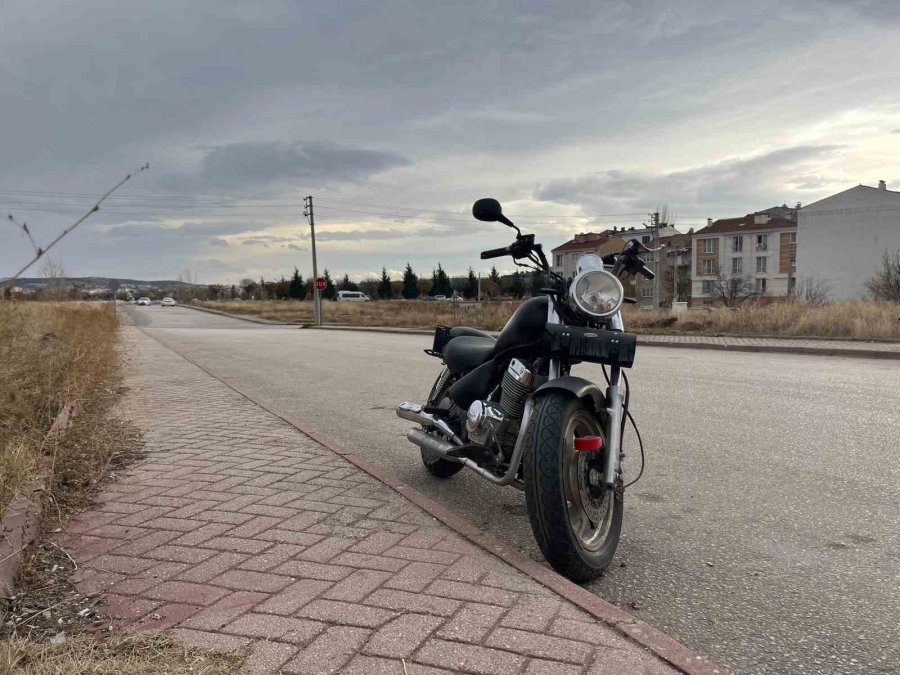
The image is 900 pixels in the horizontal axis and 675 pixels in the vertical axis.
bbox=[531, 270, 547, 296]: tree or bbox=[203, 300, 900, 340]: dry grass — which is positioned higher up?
bbox=[531, 270, 547, 296]: tree

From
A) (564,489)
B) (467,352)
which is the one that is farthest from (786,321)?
(564,489)

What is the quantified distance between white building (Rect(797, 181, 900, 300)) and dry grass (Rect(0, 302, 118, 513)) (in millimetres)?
61408

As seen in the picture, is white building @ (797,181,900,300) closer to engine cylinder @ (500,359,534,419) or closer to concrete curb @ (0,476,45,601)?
engine cylinder @ (500,359,534,419)

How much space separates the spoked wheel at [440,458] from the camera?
4.27 metres

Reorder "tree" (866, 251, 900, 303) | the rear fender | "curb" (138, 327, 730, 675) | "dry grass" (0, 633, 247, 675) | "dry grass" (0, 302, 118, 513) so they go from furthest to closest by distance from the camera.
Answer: "tree" (866, 251, 900, 303), "dry grass" (0, 302, 118, 513), the rear fender, "curb" (138, 327, 730, 675), "dry grass" (0, 633, 247, 675)

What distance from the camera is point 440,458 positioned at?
4266 mm

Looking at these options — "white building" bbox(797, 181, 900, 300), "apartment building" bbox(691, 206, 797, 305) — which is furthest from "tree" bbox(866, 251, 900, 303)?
"apartment building" bbox(691, 206, 797, 305)

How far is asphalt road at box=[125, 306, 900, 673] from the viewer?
2477mm

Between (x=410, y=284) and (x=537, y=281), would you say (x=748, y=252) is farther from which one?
(x=537, y=281)

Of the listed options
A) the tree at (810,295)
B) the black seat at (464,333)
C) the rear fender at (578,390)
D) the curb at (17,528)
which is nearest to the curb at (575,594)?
the rear fender at (578,390)

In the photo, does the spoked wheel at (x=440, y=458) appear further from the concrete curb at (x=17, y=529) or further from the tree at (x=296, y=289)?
the tree at (x=296, y=289)

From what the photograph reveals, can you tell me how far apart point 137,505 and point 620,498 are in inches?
107

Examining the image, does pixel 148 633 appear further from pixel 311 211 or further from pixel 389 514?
pixel 311 211

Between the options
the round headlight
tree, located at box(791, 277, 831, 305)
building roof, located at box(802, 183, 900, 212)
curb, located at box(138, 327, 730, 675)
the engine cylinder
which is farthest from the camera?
building roof, located at box(802, 183, 900, 212)
